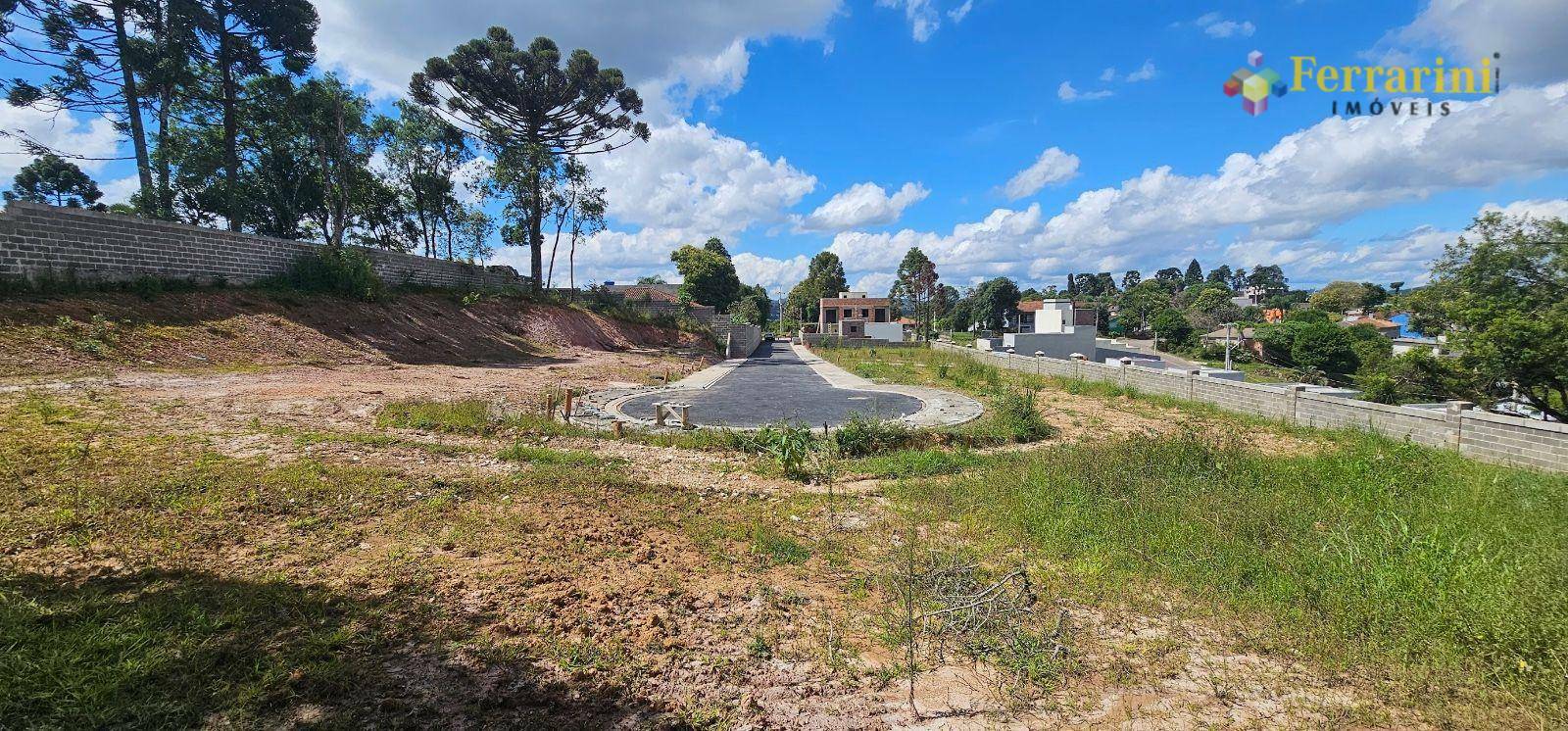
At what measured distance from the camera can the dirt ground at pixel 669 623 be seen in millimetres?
2998

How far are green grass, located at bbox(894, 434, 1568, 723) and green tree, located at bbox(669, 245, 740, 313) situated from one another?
169 feet

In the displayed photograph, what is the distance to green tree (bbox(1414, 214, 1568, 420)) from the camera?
12.3m

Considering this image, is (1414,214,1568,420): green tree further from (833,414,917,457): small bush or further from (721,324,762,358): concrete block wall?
(721,324,762,358): concrete block wall

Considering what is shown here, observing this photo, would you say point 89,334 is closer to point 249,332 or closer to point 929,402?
point 249,332

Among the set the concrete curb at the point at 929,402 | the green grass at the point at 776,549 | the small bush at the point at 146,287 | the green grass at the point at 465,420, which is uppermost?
the small bush at the point at 146,287

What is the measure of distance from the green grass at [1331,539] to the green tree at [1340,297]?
7866cm

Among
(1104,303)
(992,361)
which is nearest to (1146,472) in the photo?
(992,361)

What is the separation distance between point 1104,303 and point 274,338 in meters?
87.0

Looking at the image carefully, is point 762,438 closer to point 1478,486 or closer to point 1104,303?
point 1478,486

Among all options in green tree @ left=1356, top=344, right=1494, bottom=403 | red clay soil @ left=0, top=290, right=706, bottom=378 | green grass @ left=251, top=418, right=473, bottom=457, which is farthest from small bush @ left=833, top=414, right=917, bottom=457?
green tree @ left=1356, top=344, right=1494, bottom=403

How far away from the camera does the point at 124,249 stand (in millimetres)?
12898

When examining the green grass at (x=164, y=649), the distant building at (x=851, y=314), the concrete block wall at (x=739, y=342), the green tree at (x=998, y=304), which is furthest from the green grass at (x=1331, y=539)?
the green tree at (x=998, y=304)

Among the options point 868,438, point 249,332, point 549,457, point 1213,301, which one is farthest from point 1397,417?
point 1213,301

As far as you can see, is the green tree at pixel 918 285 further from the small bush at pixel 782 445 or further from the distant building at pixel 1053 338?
the small bush at pixel 782 445
